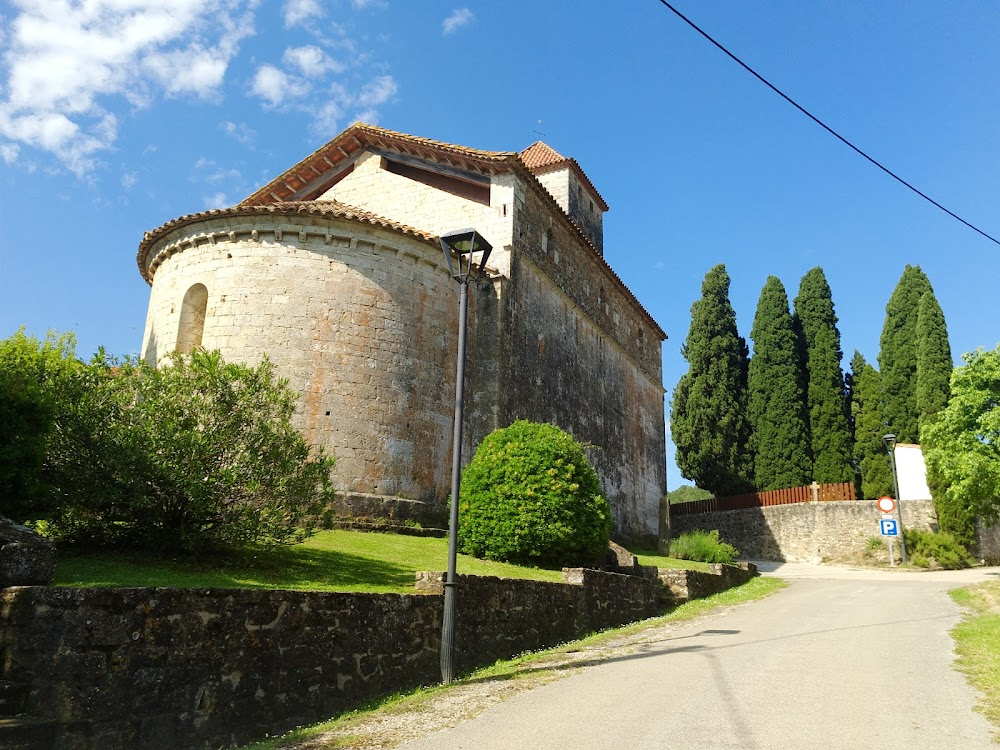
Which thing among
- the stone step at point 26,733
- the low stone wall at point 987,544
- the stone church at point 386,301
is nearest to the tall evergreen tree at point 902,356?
the low stone wall at point 987,544

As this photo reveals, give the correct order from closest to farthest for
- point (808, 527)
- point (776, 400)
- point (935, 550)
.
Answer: point (935, 550) < point (808, 527) < point (776, 400)

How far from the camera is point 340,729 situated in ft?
20.9

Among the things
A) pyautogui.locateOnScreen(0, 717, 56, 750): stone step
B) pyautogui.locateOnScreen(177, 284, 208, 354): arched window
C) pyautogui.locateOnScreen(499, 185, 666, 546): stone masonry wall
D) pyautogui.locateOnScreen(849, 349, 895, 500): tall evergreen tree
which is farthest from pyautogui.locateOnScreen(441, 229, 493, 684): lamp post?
pyautogui.locateOnScreen(849, 349, 895, 500): tall evergreen tree

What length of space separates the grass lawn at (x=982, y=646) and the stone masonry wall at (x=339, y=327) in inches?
395

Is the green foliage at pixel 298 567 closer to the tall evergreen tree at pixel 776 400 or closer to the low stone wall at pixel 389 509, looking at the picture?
the low stone wall at pixel 389 509

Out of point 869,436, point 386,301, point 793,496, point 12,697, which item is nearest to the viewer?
point 12,697

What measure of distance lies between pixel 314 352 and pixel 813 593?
44.0 feet

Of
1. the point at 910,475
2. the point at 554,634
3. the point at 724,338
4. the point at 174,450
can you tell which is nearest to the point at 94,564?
the point at 174,450

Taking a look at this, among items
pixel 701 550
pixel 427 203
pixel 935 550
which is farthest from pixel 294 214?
pixel 935 550

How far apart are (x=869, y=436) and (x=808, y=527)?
7647mm

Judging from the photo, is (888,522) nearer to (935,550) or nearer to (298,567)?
(935,550)

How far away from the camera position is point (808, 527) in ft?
104

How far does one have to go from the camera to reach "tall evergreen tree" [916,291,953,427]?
33.4 metres

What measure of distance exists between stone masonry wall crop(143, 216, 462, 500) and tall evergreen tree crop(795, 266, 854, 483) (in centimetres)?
2645
